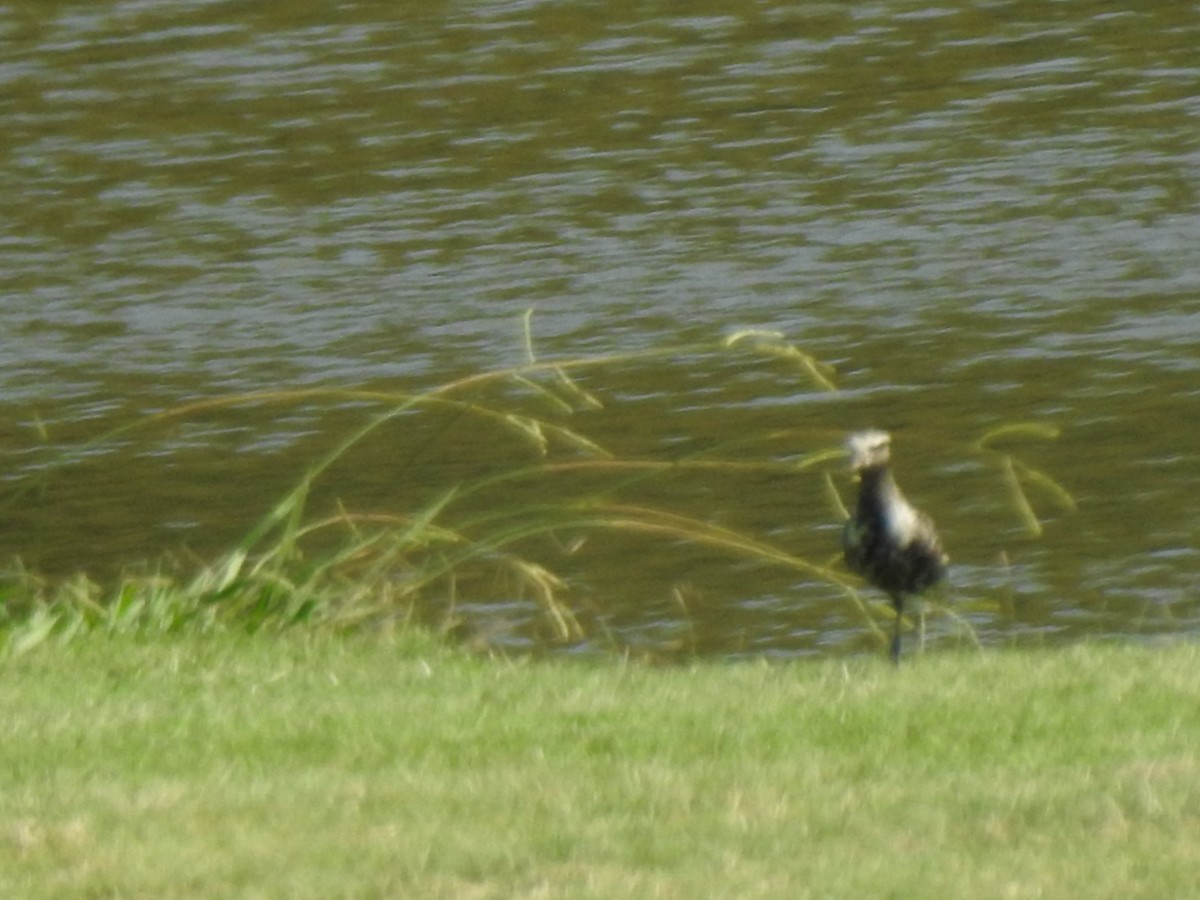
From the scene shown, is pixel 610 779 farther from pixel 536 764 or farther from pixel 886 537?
pixel 886 537

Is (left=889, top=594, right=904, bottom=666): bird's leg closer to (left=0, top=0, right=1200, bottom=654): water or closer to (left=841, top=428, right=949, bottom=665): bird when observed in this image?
(left=841, top=428, right=949, bottom=665): bird

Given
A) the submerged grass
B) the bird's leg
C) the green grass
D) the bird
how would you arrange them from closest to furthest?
the green grass
the bird's leg
the bird
the submerged grass

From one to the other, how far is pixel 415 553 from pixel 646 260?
430cm

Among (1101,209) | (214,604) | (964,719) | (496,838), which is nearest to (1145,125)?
(1101,209)

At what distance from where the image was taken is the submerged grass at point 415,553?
934 cm

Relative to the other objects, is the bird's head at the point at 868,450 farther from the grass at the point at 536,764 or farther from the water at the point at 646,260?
the water at the point at 646,260

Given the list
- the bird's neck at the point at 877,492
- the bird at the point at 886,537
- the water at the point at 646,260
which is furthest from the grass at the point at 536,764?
the water at the point at 646,260

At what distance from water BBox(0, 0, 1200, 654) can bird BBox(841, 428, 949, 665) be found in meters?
1.52

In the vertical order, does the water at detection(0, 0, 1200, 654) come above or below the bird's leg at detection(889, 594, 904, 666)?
below

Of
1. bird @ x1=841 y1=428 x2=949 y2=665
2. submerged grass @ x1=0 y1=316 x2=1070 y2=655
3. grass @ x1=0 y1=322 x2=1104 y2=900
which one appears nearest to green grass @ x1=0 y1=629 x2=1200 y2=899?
grass @ x1=0 y1=322 x2=1104 y2=900

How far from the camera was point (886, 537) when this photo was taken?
844 cm

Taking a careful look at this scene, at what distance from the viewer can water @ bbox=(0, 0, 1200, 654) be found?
37.7 ft

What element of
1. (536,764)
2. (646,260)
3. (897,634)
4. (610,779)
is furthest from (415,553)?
(610,779)

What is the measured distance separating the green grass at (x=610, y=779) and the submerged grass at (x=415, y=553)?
1.03 m
